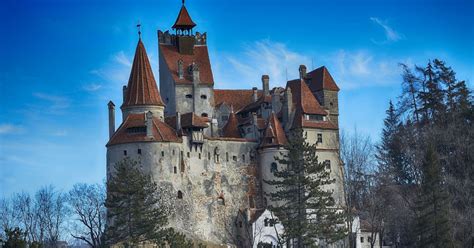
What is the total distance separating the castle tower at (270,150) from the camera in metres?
97.5

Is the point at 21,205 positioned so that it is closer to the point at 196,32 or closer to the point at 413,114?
the point at 196,32

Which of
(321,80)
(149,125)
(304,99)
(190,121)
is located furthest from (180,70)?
(321,80)

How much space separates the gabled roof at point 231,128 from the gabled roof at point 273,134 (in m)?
4.28

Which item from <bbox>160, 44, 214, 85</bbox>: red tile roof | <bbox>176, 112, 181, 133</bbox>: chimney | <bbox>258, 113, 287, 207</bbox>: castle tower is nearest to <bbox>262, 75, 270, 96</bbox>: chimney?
<bbox>160, 44, 214, 85</bbox>: red tile roof

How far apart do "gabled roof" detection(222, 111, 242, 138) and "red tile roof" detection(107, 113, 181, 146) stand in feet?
28.3

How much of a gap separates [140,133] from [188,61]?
48.6 ft

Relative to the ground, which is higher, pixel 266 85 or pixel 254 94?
pixel 266 85

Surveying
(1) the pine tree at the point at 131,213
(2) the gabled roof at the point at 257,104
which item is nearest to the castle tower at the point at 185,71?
(2) the gabled roof at the point at 257,104

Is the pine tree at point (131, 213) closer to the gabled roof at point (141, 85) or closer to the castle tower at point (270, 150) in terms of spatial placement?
the gabled roof at point (141, 85)

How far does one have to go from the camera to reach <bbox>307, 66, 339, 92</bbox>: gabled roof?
103438 mm

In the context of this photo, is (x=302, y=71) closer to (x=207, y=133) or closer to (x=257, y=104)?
(x=257, y=104)

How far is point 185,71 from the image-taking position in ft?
341

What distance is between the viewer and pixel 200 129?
95562mm

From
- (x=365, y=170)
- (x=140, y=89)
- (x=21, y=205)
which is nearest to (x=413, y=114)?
(x=365, y=170)
